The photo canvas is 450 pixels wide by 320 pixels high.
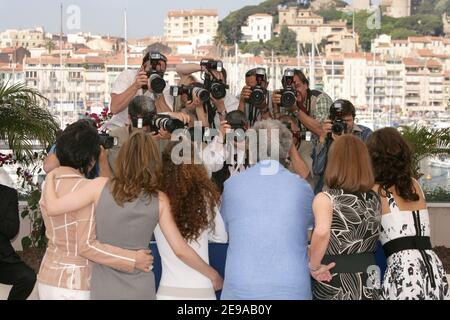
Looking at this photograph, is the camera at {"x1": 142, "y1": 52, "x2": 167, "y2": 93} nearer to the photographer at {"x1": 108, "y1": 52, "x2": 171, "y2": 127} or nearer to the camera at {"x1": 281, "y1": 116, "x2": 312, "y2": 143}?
the photographer at {"x1": 108, "y1": 52, "x2": 171, "y2": 127}

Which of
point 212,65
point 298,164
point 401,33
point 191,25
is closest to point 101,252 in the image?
point 298,164

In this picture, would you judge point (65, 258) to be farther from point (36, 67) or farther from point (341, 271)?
point (36, 67)

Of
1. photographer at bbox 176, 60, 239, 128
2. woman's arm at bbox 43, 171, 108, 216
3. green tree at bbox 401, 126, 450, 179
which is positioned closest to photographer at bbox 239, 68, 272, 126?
photographer at bbox 176, 60, 239, 128

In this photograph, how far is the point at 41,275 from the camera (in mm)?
4203

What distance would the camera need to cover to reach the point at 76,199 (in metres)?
4.03

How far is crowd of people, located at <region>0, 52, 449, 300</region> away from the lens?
400 centimetres

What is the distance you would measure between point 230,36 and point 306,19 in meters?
10.2

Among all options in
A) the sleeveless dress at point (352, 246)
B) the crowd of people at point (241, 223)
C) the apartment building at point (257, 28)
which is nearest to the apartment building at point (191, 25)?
the apartment building at point (257, 28)

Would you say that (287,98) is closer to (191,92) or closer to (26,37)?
(191,92)

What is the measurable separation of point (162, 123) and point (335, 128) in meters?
1.06

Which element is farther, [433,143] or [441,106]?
[441,106]

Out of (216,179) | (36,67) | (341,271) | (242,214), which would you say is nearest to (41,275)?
(242,214)

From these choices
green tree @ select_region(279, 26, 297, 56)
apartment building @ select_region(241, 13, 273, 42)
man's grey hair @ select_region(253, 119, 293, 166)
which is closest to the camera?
A: man's grey hair @ select_region(253, 119, 293, 166)

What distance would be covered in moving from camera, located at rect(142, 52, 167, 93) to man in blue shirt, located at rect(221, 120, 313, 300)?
205 centimetres
